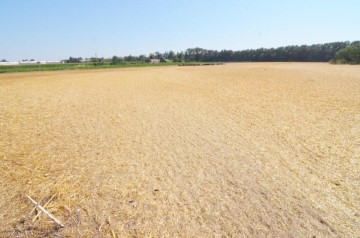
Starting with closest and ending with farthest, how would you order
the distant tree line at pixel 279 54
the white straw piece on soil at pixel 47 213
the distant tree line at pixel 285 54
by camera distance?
the white straw piece on soil at pixel 47 213
the distant tree line at pixel 285 54
the distant tree line at pixel 279 54

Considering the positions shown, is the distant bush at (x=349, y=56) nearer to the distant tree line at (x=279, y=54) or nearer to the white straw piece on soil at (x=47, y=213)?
the distant tree line at (x=279, y=54)

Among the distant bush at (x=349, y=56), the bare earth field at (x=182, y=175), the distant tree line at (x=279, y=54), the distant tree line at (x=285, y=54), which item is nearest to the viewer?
the bare earth field at (x=182, y=175)

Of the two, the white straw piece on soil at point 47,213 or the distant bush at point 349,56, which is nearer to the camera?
the white straw piece on soil at point 47,213

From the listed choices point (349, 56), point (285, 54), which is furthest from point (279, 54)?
point (349, 56)

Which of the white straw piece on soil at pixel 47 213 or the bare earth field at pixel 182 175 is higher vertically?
the white straw piece on soil at pixel 47 213

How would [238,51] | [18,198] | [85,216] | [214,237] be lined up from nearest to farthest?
[214,237] → [85,216] → [18,198] → [238,51]

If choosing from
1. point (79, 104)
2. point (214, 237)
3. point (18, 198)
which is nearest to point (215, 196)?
point (214, 237)

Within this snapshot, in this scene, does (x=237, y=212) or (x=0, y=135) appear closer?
(x=237, y=212)

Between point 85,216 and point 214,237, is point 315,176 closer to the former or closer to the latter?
point 214,237

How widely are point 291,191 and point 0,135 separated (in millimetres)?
9345

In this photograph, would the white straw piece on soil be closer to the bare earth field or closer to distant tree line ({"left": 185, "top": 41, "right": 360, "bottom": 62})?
the bare earth field

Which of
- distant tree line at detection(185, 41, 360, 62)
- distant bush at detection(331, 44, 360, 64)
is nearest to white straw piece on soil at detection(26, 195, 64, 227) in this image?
distant bush at detection(331, 44, 360, 64)

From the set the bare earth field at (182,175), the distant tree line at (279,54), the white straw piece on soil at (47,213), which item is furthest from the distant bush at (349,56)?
the white straw piece on soil at (47,213)

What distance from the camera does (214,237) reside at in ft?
13.2
